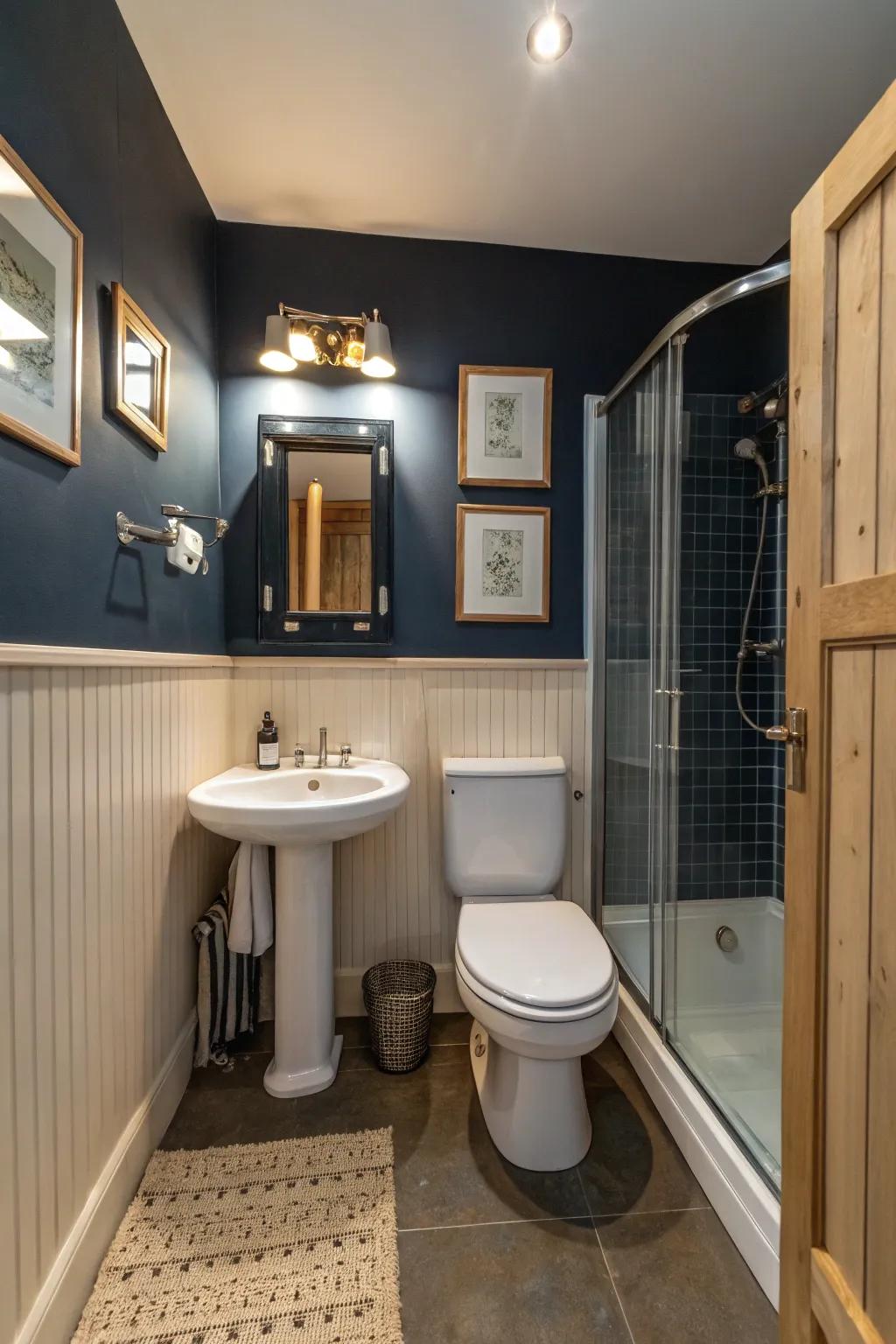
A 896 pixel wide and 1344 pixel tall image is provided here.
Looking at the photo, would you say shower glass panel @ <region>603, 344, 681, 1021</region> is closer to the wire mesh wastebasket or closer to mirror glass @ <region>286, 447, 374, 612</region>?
the wire mesh wastebasket

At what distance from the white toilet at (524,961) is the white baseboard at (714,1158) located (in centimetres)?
22

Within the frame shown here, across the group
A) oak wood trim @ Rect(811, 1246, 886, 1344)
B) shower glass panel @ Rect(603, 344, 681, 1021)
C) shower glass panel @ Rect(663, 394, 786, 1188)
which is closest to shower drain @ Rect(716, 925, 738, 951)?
shower glass panel @ Rect(663, 394, 786, 1188)

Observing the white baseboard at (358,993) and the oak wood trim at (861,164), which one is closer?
the oak wood trim at (861,164)

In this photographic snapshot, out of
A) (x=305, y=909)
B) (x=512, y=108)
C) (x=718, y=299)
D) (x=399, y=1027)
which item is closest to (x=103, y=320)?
(x=512, y=108)

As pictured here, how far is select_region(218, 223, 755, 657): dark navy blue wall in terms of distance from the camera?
181 cm

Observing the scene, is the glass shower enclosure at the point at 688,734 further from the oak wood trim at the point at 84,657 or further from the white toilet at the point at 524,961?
the oak wood trim at the point at 84,657

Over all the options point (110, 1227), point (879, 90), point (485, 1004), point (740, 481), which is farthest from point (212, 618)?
point (879, 90)

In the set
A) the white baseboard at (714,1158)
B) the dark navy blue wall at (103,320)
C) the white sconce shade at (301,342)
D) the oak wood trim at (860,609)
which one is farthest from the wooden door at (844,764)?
the white sconce shade at (301,342)

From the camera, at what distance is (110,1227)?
1126 mm

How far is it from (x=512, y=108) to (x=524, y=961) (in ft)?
6.78

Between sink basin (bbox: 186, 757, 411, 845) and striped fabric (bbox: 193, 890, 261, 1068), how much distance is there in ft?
1.25

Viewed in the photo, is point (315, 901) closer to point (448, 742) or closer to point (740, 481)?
point (448, 742)

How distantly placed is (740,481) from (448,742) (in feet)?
4.11

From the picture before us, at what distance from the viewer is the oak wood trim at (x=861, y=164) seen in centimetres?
66
